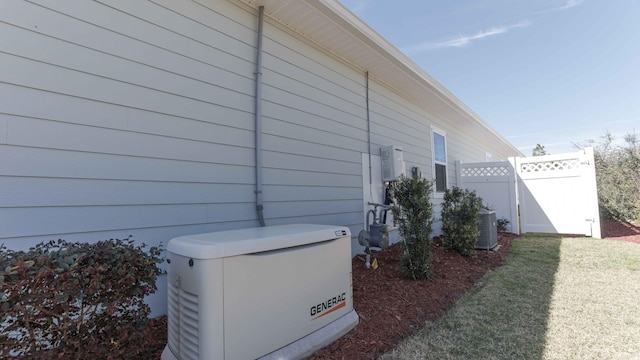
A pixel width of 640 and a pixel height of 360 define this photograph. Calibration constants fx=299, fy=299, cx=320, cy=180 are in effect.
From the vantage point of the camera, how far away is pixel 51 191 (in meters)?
2.05

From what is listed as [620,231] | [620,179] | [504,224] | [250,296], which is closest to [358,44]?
[250,296]

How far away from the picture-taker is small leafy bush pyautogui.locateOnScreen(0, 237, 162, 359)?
4.46 feet

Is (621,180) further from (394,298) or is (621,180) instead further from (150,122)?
(150,122)

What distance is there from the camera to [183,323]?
5.70 feet

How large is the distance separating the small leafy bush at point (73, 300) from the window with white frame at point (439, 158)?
7.09 m

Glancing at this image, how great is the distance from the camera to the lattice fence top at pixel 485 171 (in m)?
8.88

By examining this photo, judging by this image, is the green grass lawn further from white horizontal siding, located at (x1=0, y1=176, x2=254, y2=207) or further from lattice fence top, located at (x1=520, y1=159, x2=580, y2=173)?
lattice fence top, located at (x1=520, y1=159, x2=580, y2=173)

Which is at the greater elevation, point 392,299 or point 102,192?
point 102,192

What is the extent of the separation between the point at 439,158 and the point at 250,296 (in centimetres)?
739

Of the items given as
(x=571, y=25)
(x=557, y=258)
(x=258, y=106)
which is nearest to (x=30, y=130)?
(x=258, y=106)

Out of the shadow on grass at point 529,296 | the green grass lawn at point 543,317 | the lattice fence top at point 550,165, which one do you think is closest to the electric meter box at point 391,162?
the green grass lawn at point 543,317

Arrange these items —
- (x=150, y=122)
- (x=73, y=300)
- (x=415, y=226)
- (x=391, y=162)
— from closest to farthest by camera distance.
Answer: (x=73, y=300), (x=150, y=122), (x=415, y=226), (x=391, y=162)

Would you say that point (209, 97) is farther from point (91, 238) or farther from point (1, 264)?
point (1, 264)

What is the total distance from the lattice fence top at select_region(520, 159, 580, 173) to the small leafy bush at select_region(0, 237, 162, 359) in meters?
9.74
